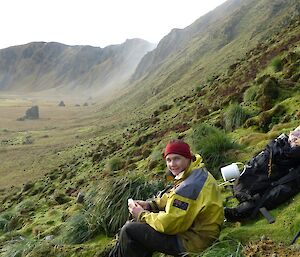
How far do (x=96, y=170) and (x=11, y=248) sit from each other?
817 cm

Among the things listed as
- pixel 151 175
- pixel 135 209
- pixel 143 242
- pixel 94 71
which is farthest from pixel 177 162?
pixel 94 71

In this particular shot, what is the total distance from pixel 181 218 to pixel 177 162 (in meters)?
0.65

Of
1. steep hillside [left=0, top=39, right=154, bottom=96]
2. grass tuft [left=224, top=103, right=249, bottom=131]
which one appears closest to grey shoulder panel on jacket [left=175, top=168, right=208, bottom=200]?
grass tuft [left=224, top=103, right=249, bottom=131]

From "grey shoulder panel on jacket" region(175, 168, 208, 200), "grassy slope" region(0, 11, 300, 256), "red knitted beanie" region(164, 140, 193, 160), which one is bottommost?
"grassy slope" region(0, 11, 300, 256)

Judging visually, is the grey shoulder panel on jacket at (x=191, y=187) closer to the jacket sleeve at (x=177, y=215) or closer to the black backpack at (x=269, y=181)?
the jacket sleeve at (x=177, y=215)

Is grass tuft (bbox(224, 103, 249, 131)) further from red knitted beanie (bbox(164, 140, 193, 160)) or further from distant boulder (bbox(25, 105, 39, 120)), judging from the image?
distant boulder (bbox(25, 105, 39, 120))

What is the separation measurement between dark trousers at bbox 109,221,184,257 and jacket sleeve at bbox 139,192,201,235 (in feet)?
0.48

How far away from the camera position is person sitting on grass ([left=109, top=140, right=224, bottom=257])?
4.84 metres

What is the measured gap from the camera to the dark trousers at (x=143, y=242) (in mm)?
5023

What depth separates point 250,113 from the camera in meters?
11.8

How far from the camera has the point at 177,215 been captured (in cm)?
479

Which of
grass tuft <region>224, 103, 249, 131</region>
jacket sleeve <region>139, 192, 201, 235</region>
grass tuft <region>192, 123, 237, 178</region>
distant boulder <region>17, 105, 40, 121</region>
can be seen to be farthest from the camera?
distant boulder <region>17, 105, 40, 121</region>

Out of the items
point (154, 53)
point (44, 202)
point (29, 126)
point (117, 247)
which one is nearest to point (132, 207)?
point (117, 247)

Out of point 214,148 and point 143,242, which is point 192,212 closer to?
point 143,242
